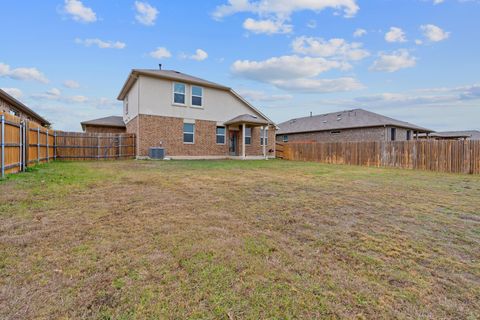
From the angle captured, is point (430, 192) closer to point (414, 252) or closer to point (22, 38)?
point (414, 252)

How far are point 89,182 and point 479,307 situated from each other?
25.3 feet

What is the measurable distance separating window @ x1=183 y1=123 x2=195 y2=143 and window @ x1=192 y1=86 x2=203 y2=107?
1587 millimetres

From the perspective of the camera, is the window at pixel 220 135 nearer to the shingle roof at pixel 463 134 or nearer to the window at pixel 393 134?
the window at pixel 393 134

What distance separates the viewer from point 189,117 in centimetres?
1698

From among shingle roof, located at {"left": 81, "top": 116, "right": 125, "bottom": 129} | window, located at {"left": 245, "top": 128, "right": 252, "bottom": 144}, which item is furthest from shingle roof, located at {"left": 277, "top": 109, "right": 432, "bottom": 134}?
shingle roof, located at {"left": 81, "top": 116, "right": 125, "bottom": 129}

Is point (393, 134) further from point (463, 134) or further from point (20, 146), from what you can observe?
point (20, 146)

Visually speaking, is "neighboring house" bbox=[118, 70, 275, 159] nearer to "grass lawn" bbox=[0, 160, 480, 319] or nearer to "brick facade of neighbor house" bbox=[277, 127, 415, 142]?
"brick facade of neighbor house" bbox=[277, 127, 415, 142]

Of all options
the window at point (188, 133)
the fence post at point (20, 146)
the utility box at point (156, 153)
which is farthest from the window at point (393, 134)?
the fence post at point (20, 146)

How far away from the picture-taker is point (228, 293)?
188cm

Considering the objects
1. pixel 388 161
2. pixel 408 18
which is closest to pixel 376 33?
pixel 408 18

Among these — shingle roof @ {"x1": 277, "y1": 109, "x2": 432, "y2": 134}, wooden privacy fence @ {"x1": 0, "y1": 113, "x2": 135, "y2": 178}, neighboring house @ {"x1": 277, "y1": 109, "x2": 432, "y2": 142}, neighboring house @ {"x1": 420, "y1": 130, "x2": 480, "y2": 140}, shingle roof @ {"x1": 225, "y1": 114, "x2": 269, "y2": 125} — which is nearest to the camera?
wooden privacy fence @ {"x1": 0, "y1": 113, "x2": 135, "y2": 178}

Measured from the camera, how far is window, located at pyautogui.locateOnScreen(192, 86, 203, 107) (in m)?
17.2

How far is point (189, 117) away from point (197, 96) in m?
1.72

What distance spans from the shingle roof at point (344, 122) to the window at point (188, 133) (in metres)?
16.6
